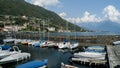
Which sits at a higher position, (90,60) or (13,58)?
(13,58)

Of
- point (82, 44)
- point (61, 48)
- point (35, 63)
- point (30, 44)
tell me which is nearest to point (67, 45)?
point (61, 48)

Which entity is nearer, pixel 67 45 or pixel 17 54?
pixel 17 54

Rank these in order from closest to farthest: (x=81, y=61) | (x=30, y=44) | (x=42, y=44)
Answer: (x=81, y=61), (x=42, y=44), (x=30, y=44)

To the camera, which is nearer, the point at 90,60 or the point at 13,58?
the point at 90,60

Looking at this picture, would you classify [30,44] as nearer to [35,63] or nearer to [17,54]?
[17,54]

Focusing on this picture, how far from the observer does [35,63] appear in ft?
127

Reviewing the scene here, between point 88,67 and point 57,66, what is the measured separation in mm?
5884

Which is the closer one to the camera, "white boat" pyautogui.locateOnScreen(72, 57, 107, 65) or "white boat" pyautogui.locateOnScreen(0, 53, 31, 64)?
"white boat" pyautogui.locateOnScreen(72, 57, 107, 65)

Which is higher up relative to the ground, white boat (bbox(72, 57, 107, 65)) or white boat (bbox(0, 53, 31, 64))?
white boat (bbox(0, 53, 31, 64))

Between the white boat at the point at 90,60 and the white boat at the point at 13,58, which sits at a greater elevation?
the white boat at the point at 13,58

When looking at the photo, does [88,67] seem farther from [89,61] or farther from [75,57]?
[75,57]

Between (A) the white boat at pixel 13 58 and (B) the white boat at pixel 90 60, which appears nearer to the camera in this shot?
(B) the white boat at pixel 90 60

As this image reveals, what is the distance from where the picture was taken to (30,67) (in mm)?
36719

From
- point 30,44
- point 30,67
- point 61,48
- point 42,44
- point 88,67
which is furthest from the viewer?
point 30,44
